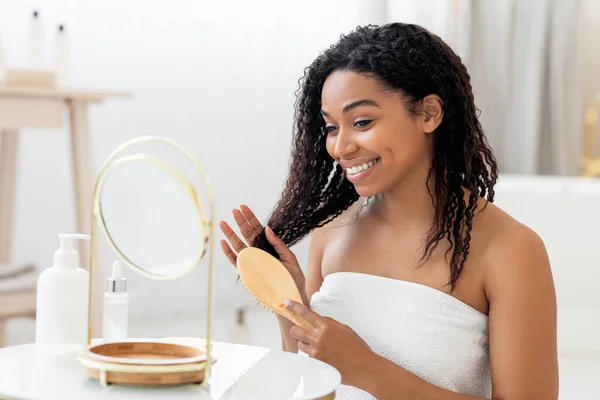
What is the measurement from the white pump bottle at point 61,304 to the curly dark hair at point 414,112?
337 millimetres

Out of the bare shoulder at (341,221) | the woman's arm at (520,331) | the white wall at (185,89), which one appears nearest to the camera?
the woman's arm at (520,331)

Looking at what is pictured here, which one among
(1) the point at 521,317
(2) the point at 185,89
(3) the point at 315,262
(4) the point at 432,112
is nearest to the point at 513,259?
(1) the point at 521,317

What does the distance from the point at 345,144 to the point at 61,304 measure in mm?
395

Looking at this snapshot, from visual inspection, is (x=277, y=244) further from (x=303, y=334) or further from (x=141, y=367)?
(x=141, y=367)

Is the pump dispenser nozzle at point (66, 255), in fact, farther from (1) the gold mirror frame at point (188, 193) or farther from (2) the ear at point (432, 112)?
(2) the ear at point (432, 112)

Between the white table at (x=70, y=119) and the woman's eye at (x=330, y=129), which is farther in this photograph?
the white table at (x=70, y=119)

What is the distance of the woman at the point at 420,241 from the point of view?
3.81ft

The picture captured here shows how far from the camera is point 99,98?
2.19 meters

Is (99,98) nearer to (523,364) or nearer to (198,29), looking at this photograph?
(198,29)

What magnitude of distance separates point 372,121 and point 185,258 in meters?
0.41

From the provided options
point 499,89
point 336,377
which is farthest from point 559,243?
point 336,377

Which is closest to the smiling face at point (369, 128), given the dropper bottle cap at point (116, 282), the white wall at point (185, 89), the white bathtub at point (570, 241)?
the dropper bottle cap at point (116, 282)

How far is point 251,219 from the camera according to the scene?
1.26 metres

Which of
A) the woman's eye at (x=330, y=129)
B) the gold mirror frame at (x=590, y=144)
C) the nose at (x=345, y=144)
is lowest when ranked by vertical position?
the nose at (x=345, y=144)
